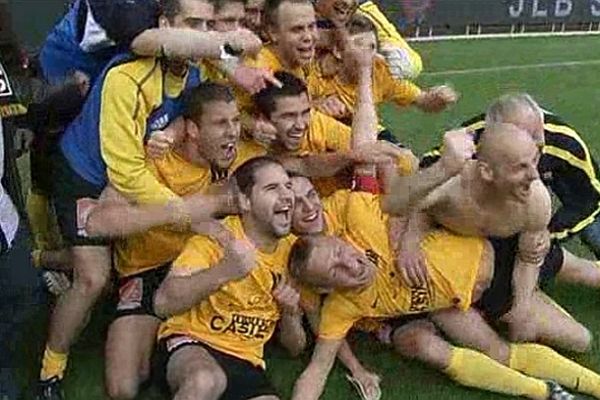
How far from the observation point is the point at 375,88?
4.73m

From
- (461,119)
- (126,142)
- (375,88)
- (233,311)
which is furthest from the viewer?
(461,119)

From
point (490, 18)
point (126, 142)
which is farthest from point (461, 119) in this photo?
point (490, 18)

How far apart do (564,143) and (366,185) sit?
79 centimetres

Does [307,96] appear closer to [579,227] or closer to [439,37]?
[579,227]

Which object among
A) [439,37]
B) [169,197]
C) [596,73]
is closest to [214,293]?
[169,197]

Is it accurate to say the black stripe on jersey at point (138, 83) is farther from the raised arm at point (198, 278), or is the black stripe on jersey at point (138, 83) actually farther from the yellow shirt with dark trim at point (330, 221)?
the yellow shirt with dark trim at point (330, 221)

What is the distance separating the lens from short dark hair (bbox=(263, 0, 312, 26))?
4336 millimetres

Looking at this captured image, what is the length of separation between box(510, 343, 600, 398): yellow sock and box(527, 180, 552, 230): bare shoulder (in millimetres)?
Result: 413

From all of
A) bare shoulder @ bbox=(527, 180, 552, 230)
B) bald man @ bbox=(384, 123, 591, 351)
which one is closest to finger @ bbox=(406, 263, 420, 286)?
bald man @ bbox=(384, 123, 591, 351)

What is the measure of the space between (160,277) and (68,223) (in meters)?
0.36

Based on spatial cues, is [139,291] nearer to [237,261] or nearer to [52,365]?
[52,365]

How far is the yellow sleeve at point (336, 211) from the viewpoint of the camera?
4062 millimetres

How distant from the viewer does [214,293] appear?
355cm

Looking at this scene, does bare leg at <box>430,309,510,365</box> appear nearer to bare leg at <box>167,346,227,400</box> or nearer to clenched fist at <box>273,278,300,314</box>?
clenched fist at <box>273,278,300,314</box>
